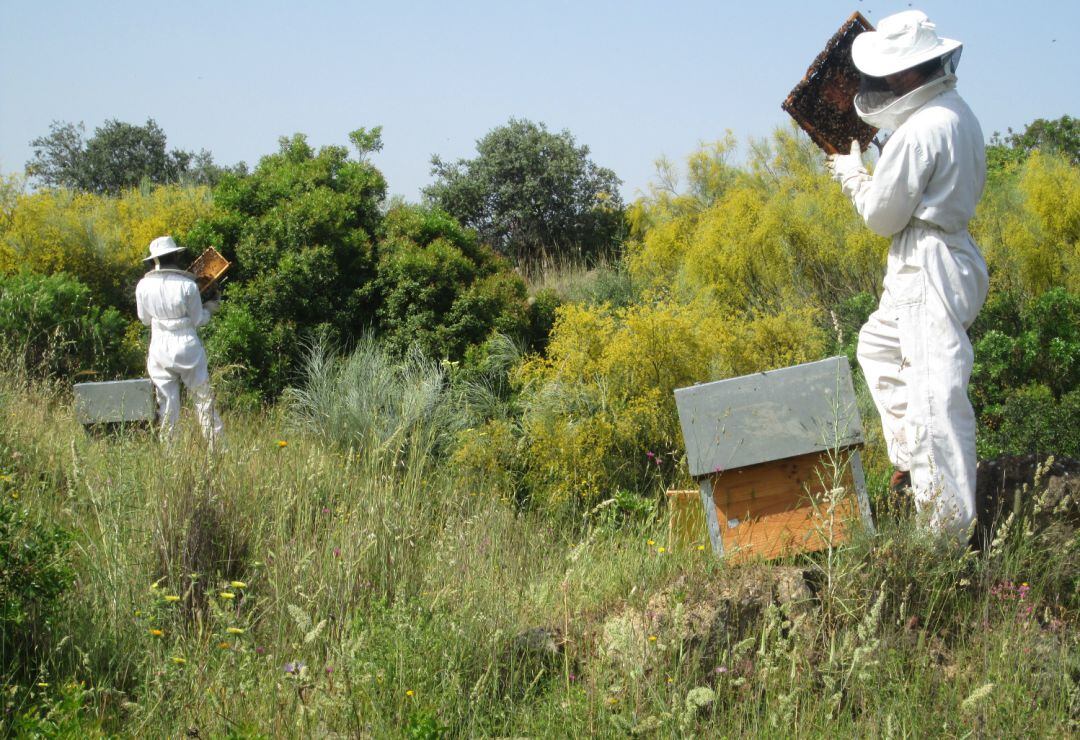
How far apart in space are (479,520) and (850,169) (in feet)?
8.89

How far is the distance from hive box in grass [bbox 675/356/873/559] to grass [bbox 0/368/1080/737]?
188 mm

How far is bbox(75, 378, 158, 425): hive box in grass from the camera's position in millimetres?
7633

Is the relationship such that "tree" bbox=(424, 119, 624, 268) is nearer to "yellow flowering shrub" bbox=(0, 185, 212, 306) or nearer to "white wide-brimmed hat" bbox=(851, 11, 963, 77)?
"yellow flowering shrub" bbox=(0, 185, 212, 306)

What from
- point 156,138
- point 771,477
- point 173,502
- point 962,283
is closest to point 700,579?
point 771,477

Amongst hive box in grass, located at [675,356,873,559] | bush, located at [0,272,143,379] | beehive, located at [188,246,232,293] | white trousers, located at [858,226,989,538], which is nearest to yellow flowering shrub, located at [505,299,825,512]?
hive box in grass, located at [675,356,873,559]

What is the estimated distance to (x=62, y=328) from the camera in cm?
1065

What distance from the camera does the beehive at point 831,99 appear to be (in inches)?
208

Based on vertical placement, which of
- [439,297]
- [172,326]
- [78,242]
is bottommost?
[172,326]

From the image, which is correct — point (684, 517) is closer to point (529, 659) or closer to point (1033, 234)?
point (529, 659)

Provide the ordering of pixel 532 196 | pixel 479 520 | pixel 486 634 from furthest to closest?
pixel 532 196 < pixel 479 520 < pixel 486 634

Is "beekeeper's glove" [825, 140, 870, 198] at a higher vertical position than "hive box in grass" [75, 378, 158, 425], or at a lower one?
→ higher

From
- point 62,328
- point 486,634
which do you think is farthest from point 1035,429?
point 62,328

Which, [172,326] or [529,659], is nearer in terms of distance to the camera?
[529,659]

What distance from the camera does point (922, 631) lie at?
389 cm
